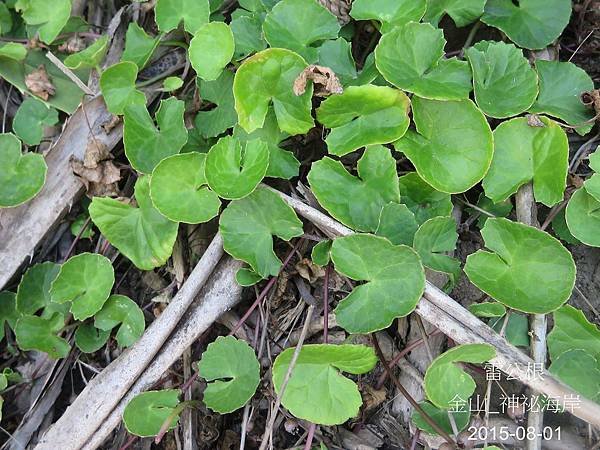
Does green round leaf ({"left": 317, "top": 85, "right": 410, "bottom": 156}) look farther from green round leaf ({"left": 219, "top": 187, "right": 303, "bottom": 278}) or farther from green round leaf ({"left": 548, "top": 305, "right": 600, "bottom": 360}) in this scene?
green round leaf ({"left": 548, "top": 305, "right": 600, "bottom": 360})

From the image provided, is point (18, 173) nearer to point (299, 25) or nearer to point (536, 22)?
point (299, 25)

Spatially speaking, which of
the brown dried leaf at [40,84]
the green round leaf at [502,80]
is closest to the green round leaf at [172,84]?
the brown dried leaf at [40,84]

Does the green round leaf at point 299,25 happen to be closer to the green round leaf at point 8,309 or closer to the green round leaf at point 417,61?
the green round leaf at point 417,61

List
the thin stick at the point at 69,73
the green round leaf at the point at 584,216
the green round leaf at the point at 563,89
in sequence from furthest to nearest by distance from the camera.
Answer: the thin stick at the point at 69,73 → the green round leaf at the point at 563,89 → the green round leaf at the point at 584,216

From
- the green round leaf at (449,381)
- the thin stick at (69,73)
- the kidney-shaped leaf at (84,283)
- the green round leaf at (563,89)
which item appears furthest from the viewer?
the thin stick at (69,73)

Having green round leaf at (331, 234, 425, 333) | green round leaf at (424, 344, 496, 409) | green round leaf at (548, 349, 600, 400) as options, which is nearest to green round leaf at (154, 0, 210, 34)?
green round leaf at (331, 234, 425, 333)

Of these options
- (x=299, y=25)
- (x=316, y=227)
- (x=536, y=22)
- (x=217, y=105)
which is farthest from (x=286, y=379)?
(x=536, y=22)

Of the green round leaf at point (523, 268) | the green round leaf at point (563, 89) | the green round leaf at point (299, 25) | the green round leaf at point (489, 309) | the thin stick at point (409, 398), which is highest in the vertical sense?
the green round leaf at point (299, 25)
